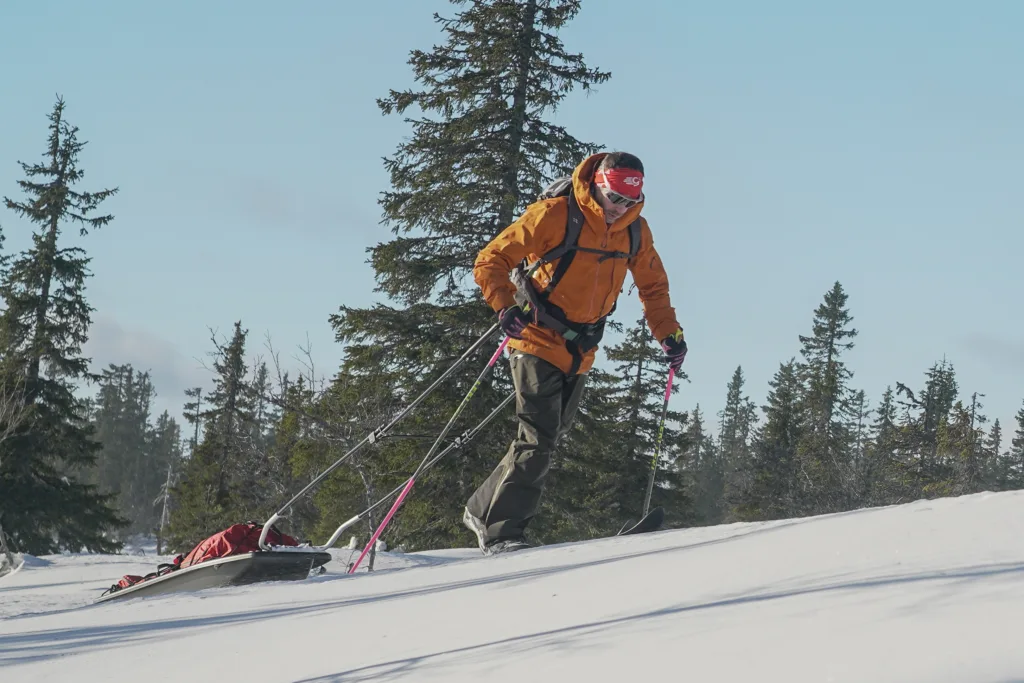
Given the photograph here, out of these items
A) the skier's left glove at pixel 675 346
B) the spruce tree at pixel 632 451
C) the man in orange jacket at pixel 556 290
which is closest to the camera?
the man in orange jacket at pixel 556 290

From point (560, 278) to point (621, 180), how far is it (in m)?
0.75

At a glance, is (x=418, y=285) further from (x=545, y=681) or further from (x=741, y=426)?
(x=741, y=426)

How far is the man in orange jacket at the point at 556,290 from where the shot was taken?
20.8 feet

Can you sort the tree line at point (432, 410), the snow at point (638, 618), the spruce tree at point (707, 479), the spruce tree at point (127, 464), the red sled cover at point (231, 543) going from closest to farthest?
the snow at point (638, 618) → the red sled cover at point (231, 543) → the tree line at point (432, 410) → the spruce tree at point (707, 479) → the spruce tree at point (127, 464)

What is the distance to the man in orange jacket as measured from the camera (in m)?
6.33

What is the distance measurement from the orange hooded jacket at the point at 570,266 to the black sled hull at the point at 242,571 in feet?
8.92

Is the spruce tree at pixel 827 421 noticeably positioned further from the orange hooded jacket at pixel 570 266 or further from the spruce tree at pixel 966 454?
the orange hooded jacket at pixel 570 266

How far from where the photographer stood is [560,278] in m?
6.48

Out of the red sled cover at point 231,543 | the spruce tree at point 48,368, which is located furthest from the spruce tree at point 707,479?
the red sled cover at point 231,543

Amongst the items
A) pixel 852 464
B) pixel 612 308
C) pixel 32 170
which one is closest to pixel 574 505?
pixel 612 308

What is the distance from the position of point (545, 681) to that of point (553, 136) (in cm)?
1778

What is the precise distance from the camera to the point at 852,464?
41.7 meters

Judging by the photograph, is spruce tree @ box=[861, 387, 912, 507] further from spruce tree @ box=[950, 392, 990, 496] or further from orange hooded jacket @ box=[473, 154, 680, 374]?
orange hooded jacket @ box=[473, 154, 680, 374]

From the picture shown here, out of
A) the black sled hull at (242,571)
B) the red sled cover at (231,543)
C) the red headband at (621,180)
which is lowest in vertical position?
the black sled hull at (242,571)
